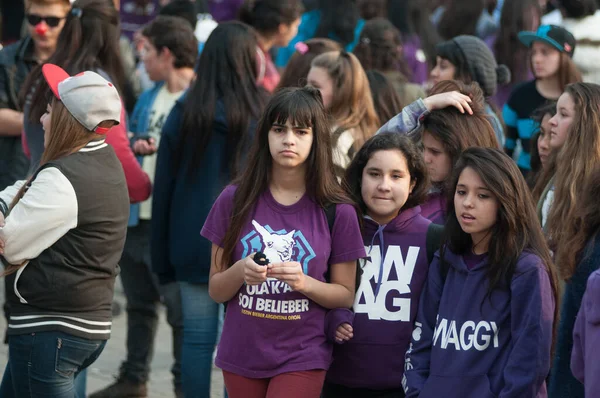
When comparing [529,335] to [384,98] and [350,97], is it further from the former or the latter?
[384,98]

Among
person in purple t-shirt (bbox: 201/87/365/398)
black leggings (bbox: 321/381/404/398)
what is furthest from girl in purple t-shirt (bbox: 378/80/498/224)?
black leggings (bbox: 321/381/404/398)

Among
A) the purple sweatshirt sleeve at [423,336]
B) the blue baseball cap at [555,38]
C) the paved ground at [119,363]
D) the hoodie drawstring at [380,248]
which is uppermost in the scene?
the blue baseball cap at [555,38]

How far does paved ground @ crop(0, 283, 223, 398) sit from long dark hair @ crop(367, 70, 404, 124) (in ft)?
6.53

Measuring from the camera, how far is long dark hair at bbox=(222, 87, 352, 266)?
4066 millimetres

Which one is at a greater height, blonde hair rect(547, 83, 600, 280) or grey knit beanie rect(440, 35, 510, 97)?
grey knit beanie rect(440, 35, 510, 97)

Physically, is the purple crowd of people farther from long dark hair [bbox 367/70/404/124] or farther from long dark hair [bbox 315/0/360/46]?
long dark hair [bbox 315/0/360/46]

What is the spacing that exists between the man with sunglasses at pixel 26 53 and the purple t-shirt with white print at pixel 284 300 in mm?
2680

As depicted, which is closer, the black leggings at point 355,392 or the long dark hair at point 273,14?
the black leggings at point 355,392

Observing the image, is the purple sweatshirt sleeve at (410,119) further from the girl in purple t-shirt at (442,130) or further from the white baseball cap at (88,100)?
the white baseball cap at (88,100)

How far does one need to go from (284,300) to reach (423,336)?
569 millimetres

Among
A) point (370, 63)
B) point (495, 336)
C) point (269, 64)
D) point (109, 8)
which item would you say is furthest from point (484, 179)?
point (269, 64)

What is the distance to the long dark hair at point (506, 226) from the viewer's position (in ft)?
12.0

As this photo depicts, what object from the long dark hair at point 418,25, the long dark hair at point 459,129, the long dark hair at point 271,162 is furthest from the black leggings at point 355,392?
the long dark hair at point 418,25

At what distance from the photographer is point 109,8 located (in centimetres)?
582
